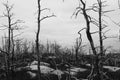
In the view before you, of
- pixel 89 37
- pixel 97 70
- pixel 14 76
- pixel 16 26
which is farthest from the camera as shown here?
pixel 14 76

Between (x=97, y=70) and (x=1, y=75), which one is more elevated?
(x=97, y=70)

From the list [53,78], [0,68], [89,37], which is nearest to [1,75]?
[0,68]

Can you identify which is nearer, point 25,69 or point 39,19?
point 39,19

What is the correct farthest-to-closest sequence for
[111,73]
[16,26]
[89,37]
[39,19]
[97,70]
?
[111,73] → [16,26] → [39,19] → [89,37] → [97,70]

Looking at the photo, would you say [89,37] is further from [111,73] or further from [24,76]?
[111,73]

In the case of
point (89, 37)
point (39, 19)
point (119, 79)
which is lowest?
point (119, 79)

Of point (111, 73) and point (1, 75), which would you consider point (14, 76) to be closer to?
A: point (1, 75)

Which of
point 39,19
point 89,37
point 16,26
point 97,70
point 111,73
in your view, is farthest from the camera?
point 111,73

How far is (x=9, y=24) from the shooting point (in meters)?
26.7

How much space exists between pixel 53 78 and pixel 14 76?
5.22 metres

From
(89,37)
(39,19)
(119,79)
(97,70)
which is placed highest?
(39,19)

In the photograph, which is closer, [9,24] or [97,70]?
[97,70]

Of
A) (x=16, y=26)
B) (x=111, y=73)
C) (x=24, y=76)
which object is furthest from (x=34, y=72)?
(x=111, y=73)

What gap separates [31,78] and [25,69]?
115 inches
